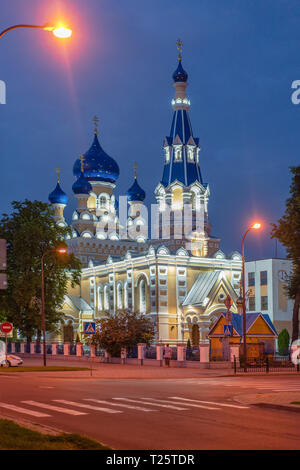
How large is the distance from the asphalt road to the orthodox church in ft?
178

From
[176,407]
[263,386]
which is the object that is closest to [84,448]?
[176,407]

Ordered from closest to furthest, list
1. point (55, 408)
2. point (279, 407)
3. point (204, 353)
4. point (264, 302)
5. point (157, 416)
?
1. point (157, 416)
2. point (55, 408)
3. point (279, 407)
4. point (204, 353)
5. point (264, 302)

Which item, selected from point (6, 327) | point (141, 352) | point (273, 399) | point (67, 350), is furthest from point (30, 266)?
point (273, 399)

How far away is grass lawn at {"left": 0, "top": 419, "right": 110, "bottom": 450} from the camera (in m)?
10.3

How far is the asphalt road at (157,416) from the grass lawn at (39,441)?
2.32 feet

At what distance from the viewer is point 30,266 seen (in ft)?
191

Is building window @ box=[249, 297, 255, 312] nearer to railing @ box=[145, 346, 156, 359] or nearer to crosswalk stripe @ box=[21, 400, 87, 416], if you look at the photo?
railing @ box=[145, 346, 156, 359]

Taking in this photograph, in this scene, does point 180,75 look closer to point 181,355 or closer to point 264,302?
point 264,302

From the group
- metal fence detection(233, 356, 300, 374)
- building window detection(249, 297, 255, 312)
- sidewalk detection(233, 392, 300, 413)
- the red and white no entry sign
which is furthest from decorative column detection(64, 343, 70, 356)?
sidewalk detection(233, 392, 300, 413)

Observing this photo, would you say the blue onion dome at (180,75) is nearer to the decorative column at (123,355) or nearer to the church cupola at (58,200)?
the church cupola at (58,200)

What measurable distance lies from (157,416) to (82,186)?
90135mm

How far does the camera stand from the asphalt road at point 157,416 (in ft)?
39.3

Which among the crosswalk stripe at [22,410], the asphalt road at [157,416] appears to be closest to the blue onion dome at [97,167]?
the asphalt road at [157,416]
